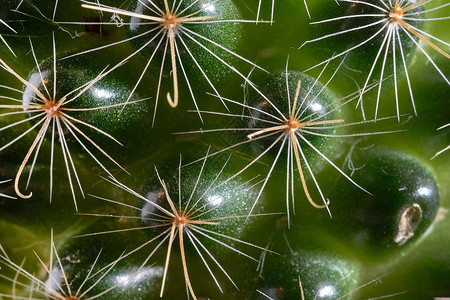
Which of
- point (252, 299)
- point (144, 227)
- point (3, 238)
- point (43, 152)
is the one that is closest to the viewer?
point (144, 227)

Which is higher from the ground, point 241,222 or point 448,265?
point 241,222

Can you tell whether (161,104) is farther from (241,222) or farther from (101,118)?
(241,222)

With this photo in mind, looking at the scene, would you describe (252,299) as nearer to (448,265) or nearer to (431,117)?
(448,265)

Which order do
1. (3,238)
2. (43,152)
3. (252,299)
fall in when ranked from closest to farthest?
(252,299)
(43,152)
(3,238)

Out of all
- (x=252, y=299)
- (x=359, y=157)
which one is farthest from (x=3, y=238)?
(x=359, y=157)

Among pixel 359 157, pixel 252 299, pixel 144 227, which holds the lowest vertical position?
pixel 252 299

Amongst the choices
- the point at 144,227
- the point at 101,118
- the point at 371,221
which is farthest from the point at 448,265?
the point at 101,118

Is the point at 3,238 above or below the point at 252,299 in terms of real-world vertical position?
above

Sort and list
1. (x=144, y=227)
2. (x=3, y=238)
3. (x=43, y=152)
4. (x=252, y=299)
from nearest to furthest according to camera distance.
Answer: (x=144, y=227) < (x=252, y=299) < (x=43, y=152) < (x=3, y=238)

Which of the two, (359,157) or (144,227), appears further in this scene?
(359,157)
